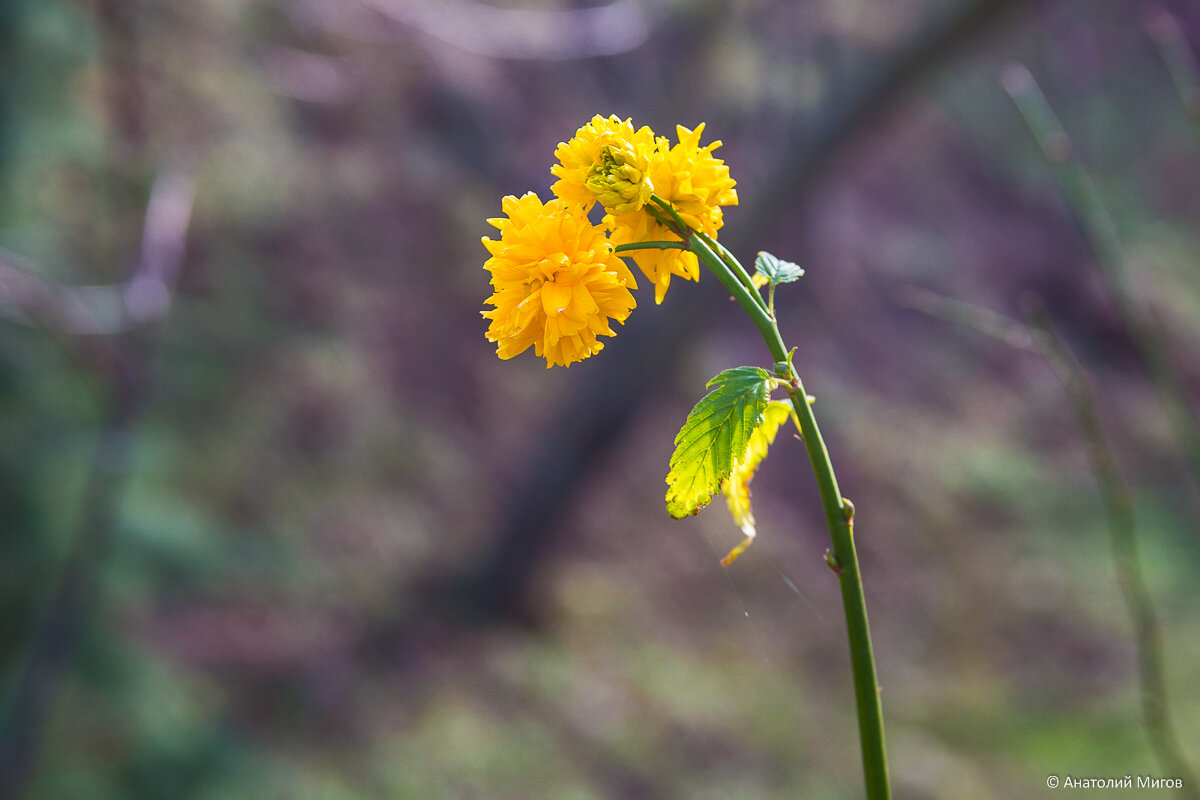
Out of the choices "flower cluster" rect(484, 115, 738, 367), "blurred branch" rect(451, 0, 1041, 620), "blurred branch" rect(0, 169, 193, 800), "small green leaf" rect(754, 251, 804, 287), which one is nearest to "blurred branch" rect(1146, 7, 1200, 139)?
"small green leaf" rect(754, 251, 804, 287)

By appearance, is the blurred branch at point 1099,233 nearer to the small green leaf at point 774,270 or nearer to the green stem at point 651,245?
the small green leaf at point 774,270

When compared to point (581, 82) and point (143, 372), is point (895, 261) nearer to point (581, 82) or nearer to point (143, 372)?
point (581, 82)

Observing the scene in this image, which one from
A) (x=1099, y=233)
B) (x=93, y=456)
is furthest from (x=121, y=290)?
(x=1099, y=233)

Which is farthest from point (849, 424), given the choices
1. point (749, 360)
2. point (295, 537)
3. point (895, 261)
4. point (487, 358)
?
point (295, 537)

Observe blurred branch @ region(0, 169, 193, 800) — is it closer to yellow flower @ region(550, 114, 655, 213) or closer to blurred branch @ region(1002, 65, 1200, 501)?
yellow flower @ region(550, 114, 655, 213)

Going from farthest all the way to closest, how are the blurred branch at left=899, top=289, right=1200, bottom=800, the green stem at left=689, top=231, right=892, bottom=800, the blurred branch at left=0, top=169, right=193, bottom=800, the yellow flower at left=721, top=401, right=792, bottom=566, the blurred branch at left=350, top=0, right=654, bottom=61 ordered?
the blurred branch at left=350, top=0, right=654, bottom=61 → the blurred branch at left=0, top=169, right=193, bottom=800 → the blurred branch at left=899, top=289, right=1200, bottom=800 → the yellow flower at left=721, top=401, right=792, bottom=566 → the green stem at left=689, top=231, right=892, bottom=800

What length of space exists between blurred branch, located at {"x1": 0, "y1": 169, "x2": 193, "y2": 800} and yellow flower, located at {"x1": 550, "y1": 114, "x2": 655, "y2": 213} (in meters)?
1.61

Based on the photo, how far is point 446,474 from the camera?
351cm

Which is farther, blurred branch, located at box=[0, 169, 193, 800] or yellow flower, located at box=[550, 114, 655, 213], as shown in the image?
blurred branch, located at box=[0, 169, 193, 800]

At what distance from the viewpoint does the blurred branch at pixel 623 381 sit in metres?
2.71

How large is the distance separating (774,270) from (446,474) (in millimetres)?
2994

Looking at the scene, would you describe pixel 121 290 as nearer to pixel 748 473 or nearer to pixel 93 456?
pixel 93 456

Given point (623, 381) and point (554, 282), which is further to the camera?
point (623, 381)

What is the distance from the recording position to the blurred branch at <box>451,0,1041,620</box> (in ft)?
8.87
